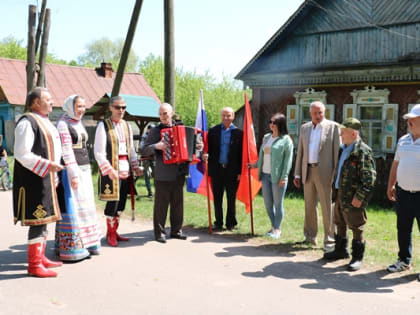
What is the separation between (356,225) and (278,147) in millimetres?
1957

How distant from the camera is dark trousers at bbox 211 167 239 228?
7637 mm

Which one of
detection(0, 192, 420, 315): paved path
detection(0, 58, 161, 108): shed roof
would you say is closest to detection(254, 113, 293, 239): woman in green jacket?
detection(0, 192, 420, 315): paved path

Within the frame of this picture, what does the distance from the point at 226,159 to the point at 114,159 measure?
2.08 meters

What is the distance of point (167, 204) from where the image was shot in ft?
22.4

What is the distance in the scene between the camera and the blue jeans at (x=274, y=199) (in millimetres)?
7004

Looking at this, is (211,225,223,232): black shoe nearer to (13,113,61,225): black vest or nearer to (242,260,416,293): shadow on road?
(242,260,416,293): shadow on road

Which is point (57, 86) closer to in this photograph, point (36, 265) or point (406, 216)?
point (36, 265)

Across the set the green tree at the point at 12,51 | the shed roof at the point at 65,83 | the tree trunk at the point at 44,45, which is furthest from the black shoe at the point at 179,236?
the green tree at the point at 12,51

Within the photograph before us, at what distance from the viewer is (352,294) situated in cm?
456

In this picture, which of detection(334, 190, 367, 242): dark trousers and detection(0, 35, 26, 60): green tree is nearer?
detection(334, 190, 367, 242): dark trousers

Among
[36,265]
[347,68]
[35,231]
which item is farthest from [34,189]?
[347,68]

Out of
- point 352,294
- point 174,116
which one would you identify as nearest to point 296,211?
point 174,116

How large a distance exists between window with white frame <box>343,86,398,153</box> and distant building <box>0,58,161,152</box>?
55.3 ft

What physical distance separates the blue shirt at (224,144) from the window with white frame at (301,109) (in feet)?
21.2
